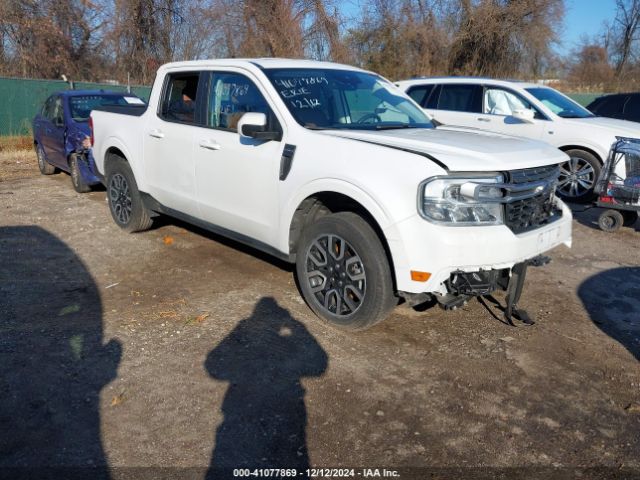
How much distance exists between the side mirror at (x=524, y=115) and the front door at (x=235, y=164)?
509 centimetres

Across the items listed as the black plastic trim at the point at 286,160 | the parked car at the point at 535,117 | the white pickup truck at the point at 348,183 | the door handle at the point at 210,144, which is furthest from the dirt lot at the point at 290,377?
the parked car at the point at 535,117

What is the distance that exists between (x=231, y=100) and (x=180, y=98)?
2.91 feet

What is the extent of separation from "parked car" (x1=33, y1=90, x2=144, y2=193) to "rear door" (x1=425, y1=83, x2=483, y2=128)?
4.87 m

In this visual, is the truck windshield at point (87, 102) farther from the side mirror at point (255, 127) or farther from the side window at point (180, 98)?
the side mirror at point (255, 127)

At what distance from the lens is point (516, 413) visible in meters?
3.35

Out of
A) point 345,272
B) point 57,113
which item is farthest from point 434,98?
point 345,272

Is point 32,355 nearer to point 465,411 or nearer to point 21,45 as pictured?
point 465,411

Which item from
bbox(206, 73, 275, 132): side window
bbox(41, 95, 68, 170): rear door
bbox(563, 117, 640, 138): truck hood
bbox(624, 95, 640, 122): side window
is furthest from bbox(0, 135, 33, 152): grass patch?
bbox(624, 95, 640, 122): side window

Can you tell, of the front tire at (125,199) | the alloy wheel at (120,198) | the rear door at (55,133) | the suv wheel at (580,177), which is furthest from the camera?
the rear door at (55,133)

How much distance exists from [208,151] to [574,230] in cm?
502

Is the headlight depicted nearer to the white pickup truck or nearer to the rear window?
the white pickup truck

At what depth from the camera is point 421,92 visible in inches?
390

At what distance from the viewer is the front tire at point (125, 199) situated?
21.0 feet

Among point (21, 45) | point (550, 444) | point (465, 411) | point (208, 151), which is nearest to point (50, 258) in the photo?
point (208, 151)
